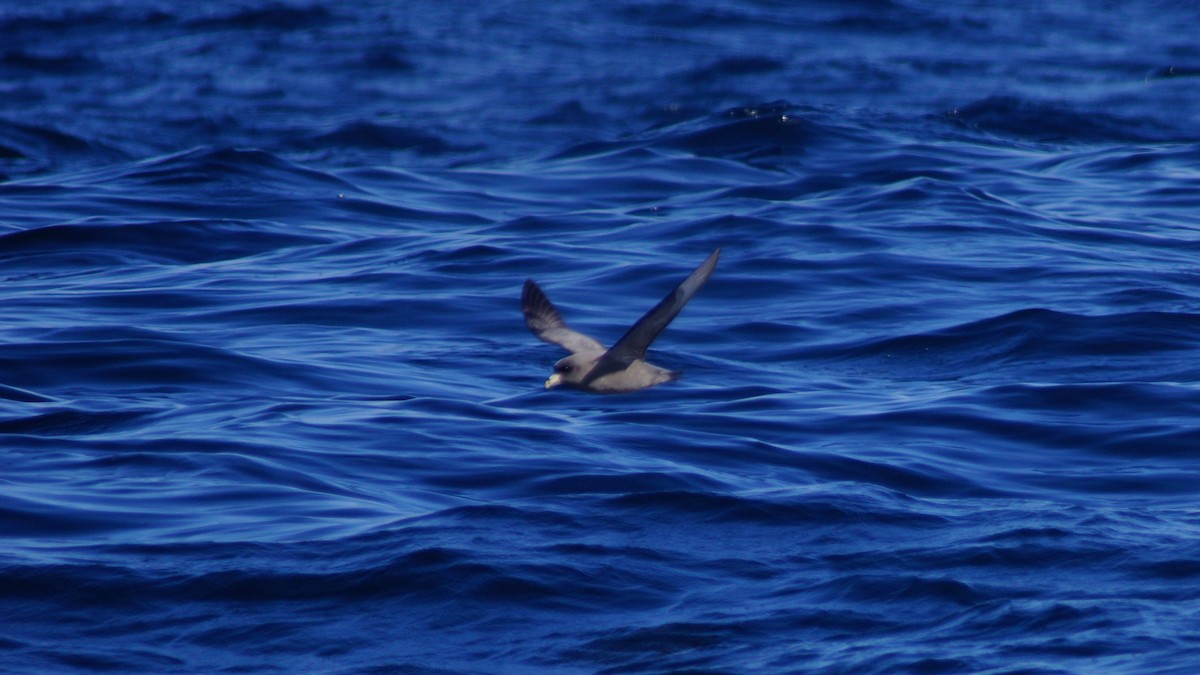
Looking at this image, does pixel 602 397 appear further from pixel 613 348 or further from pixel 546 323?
pixel 613 348

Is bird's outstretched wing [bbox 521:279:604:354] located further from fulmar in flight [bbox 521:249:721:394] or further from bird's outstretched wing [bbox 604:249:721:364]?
bird's outstretched wing [bbox 604:249:721:364]

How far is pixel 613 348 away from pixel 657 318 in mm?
416

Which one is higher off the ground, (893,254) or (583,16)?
(583,16)

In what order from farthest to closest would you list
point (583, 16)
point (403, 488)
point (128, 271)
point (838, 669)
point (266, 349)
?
point (583, 16)
point (128, 271)
point (266, 349)
point (403, 488)
point (838, 669)

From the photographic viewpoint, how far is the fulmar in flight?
22.9ft

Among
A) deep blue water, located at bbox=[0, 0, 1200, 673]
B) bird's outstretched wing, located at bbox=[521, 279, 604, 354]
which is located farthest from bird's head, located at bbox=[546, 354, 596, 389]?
deep blue water, located at bbox=[0, 0, 1200, 673]

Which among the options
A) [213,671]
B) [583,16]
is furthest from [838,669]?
[583,16]

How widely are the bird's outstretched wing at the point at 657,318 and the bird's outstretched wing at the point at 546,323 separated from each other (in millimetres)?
831

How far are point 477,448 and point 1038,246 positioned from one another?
6.79 metres

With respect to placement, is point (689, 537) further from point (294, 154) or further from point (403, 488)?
point (294, 154)

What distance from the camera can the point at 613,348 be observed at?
7484mm

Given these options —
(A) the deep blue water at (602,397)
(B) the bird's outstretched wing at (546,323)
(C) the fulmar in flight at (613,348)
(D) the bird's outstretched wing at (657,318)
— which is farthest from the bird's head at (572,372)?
(A) the deep blue water at (602,397)

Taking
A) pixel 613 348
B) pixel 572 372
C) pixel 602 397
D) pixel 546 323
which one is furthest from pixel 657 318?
pixel 602 397

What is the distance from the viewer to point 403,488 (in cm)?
852
